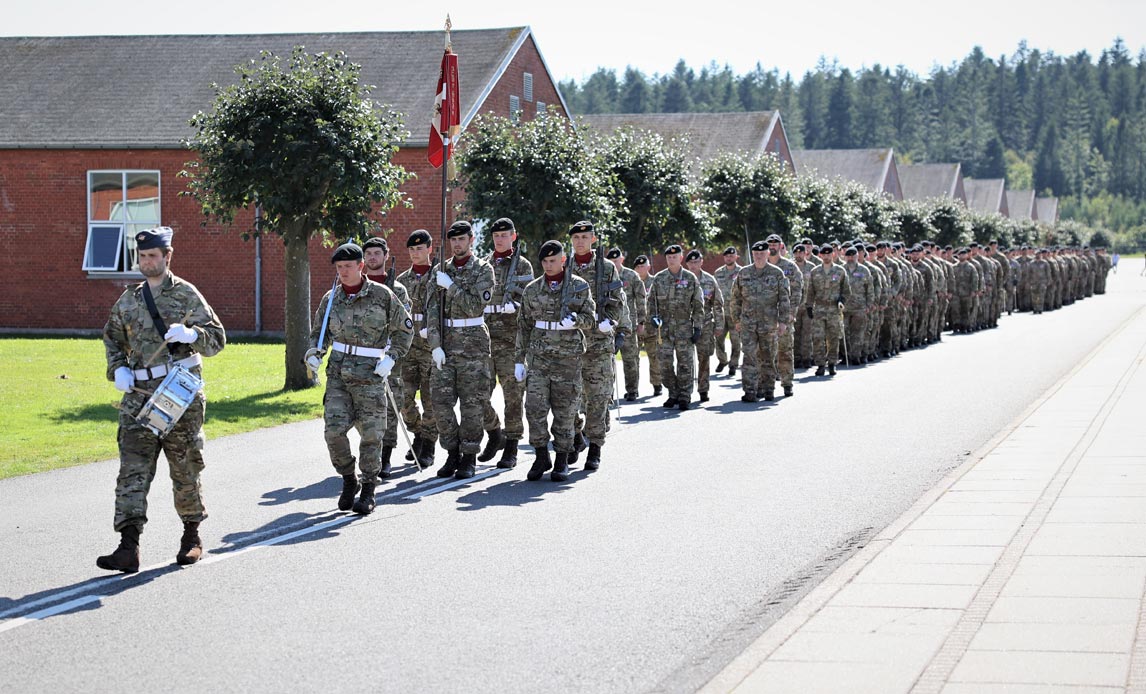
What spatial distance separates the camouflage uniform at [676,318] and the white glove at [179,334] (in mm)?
9752

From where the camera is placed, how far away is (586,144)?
88.2ft

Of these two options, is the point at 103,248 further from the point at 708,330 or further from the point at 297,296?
the point at 708,330

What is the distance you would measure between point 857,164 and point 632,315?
218ft

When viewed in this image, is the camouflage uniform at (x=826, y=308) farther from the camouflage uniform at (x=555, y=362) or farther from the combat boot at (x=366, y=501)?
the combat boot at (x=366, y=501)

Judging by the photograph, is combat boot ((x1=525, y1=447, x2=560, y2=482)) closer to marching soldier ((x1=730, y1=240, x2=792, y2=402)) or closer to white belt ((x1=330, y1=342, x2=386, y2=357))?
white belt ((x1=330, y1=342, x2=386, y2=357))

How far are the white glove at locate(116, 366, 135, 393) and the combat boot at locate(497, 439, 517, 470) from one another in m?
4.67

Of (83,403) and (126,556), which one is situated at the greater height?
(126,556)

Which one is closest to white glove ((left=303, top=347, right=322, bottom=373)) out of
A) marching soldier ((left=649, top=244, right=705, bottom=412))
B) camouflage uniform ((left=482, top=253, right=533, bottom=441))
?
camouflage uniform ((left=482, top=253, right=533, bottom=441))

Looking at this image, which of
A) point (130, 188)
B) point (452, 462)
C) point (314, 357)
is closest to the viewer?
point (314, 357)

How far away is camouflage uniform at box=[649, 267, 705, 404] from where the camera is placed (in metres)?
17.4

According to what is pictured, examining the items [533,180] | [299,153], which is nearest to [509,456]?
[299,153]

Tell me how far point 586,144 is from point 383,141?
7986mm

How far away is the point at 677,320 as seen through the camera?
702 inches

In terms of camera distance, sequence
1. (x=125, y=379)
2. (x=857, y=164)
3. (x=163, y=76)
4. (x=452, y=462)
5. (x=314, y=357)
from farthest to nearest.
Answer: (x=857, y=164) < (x=163, y=76) < (x=452, y=462) < (x=314, y=357) < (x=125, y=379)
